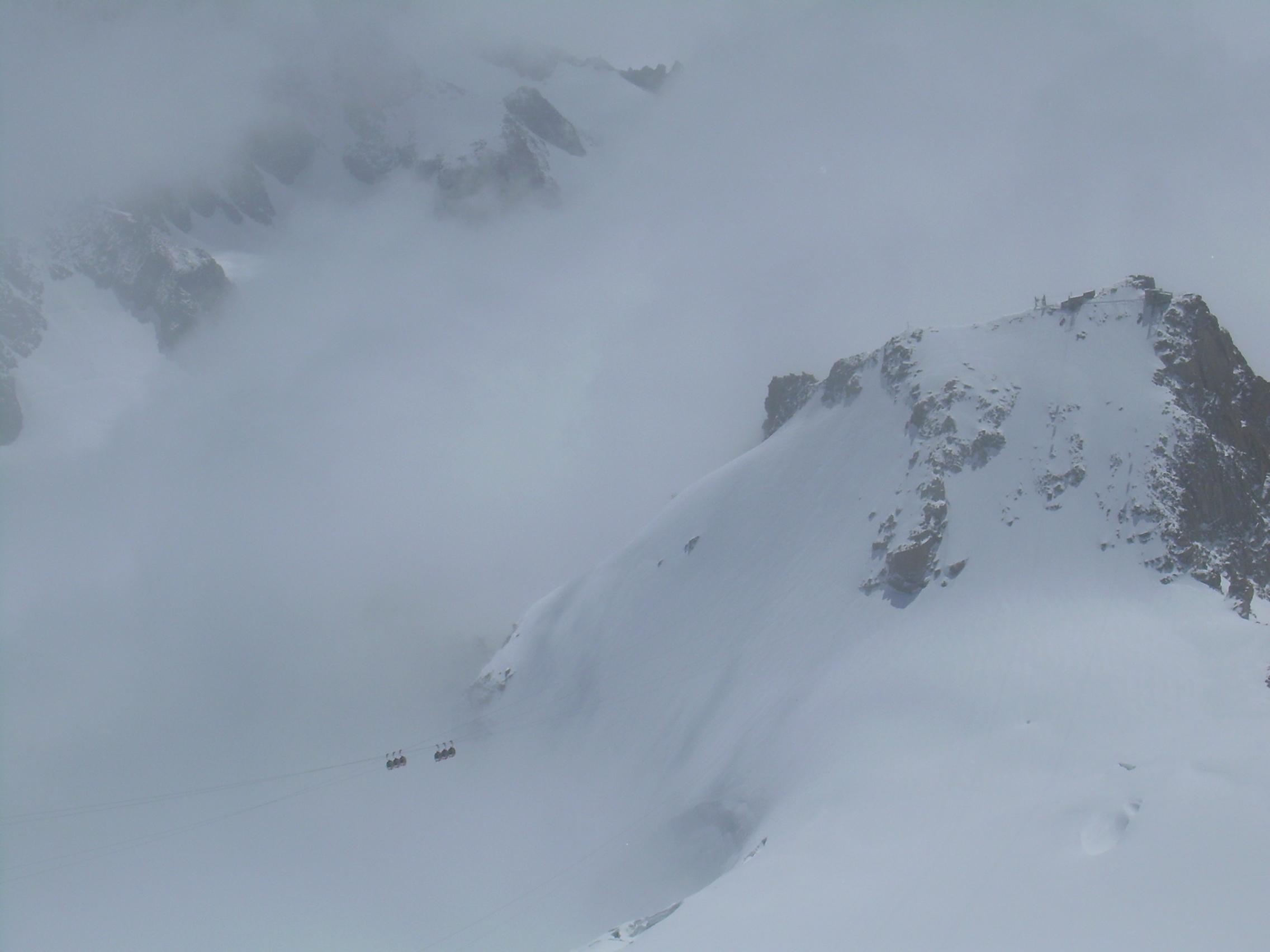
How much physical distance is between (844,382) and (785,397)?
45.3 feet

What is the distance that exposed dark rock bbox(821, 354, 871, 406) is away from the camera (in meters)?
93.5

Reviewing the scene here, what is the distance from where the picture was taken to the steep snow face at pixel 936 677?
40.5 metres

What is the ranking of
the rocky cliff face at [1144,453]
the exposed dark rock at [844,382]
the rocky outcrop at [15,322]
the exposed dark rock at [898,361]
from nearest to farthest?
the rocky cliff face at [1144,453] → the exposed dark rock at [898,361] → the exposed dark rock at [844,382] → the rocky outcrop at [15,322]

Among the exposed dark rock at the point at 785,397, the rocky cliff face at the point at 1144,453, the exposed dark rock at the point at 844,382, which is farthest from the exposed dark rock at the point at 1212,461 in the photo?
the exposed dark rock at the point at 785,397

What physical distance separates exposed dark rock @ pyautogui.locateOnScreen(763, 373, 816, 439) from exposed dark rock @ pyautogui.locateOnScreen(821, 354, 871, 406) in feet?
11.0

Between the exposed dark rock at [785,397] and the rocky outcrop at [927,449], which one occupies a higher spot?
the exposed dark rock at [785,397]

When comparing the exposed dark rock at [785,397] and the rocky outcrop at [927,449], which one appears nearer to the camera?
the rocky outcrop at [927,449]

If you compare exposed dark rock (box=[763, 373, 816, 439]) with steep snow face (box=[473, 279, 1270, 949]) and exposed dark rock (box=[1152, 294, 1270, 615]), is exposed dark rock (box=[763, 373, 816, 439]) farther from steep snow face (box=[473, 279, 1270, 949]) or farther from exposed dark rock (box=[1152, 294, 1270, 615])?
exposed dark rock (box=[1152, 294, 1270, 615])

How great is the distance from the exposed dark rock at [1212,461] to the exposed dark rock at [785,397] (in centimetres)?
3562

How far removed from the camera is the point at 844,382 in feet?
314

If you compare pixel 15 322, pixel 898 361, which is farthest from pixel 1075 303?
Result: pixel 15 322

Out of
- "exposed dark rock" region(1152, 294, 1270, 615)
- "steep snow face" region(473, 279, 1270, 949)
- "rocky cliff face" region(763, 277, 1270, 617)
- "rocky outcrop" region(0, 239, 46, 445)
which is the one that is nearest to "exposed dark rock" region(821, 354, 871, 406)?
"steep snow face" region(473, 279, 1270, 949)

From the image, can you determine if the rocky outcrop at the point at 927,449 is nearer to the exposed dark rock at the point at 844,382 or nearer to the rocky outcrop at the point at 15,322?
the exposed dark rock at the point at 844,382

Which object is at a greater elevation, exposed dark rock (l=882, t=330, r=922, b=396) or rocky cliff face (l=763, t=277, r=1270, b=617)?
exposed dark rock (l=882, t=330, r=922, b=396)
